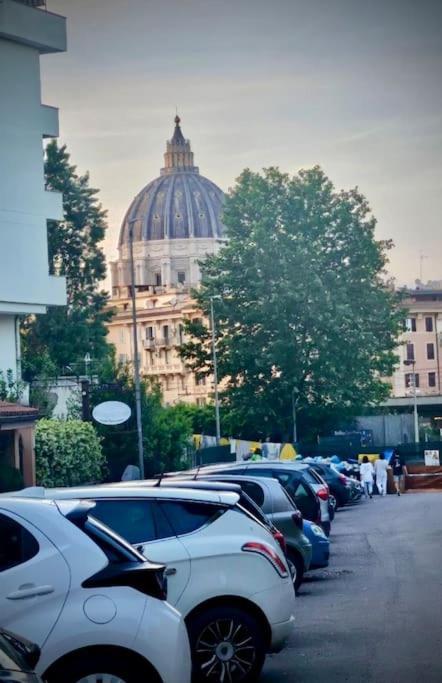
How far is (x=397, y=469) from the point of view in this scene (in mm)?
61781

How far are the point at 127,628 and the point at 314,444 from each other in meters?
66.8

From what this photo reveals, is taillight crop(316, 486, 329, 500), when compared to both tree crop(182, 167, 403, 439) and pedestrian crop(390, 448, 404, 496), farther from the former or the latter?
tree crop(182, 167, 403, 439)

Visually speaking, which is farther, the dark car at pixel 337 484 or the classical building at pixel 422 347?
the classical building at pixel 422 347

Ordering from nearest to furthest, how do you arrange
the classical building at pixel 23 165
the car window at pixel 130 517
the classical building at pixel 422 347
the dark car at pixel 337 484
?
the car window at pixel 130 517, the dark car at pixel 337 484, the classical building at pixel 23 165, the classical building at pixel 422 347

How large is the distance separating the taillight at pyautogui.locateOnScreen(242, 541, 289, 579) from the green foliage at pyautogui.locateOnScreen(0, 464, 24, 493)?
1037 inches

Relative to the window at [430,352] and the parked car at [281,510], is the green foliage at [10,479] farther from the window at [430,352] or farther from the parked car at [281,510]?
the window at [430,352]

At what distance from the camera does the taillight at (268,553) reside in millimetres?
12062

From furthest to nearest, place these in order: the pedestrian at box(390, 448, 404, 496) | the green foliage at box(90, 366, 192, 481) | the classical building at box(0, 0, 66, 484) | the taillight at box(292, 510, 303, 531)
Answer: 1. the pedestrian at box(390, 448, 404, 496)
2. the green foliage at box(90, 366, 192, 481)
3. the classical building at box(0, 0, 66, 484)
4. the taillight at box(292, 510, 303, 531)

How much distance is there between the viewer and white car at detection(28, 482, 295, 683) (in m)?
11.9

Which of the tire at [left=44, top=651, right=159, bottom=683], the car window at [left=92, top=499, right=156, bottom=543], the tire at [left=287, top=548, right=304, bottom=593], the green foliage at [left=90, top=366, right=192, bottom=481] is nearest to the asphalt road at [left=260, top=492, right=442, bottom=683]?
the tire at [left=287, top=548, right=304, bottom=593]

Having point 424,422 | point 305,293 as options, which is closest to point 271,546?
point 305,293

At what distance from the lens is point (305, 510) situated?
22953mm

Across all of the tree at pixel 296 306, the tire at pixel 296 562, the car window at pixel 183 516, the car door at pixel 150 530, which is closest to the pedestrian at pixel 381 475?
the tree at pixel 296 306

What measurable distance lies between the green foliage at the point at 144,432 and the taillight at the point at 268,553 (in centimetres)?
3929
